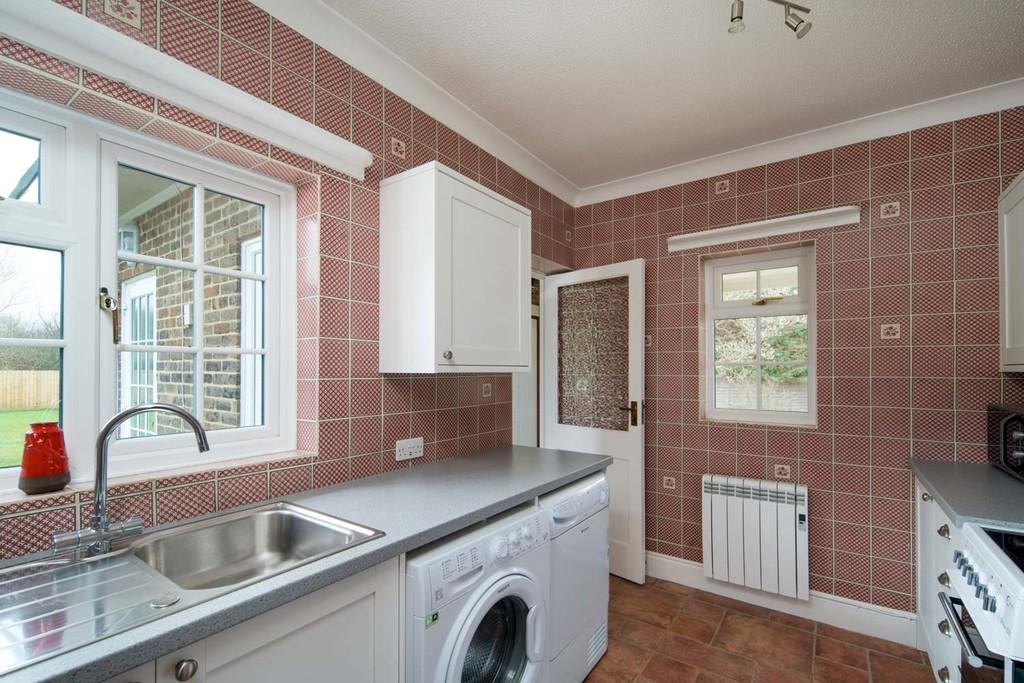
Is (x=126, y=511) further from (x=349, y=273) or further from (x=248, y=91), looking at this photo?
(x=248, y=91)

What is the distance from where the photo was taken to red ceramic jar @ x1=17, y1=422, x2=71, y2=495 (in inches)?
43.4

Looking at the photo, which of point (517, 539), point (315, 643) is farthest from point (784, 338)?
point (315, 643)

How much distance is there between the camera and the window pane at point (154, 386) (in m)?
1.35

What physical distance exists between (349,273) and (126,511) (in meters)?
0.96

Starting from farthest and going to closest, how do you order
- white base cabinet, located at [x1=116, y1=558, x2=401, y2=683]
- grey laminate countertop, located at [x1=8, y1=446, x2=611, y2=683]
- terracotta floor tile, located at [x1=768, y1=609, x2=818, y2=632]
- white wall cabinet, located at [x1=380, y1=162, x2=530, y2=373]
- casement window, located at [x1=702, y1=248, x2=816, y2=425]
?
1. casement window, located at [x1=702, y1=248, x2=816, y2=425]
2. terracotta floor tile, located at [x1=768, y1=609, x2=818, y2=632]
3. white wall cabinet, located at [x1=380, y1=162, x2=530, y2=373]
4. white base cabinet, located at [x1=116, y1=558, x2=401, y2=683]
5. grey laminate countertop, located at [x1=8, y1=446, x2=611, y2=683]

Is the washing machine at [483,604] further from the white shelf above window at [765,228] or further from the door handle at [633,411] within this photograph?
the white shelf above window at [765,228]

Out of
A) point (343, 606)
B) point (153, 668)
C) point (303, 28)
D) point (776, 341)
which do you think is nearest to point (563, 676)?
point (343, 606)

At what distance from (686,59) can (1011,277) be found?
1.59 m

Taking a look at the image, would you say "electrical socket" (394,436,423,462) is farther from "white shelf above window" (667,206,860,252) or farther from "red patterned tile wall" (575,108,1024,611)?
"white shelf above window" (667,206,860,252)

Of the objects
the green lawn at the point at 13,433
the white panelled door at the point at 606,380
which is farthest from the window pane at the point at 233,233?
the white panelled door at the point at 606,380

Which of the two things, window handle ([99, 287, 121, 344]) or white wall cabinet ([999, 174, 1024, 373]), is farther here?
white wall cabinet ([999, 174, 1024, 373])

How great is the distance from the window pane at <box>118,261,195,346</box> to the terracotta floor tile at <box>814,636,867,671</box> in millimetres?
2870

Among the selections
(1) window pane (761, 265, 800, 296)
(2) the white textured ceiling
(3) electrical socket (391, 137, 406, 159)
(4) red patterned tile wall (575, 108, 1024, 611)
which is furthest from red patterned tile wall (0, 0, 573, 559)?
(1) window pane (761, 265, 800, 296)

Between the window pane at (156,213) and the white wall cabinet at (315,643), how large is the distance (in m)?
1.13
